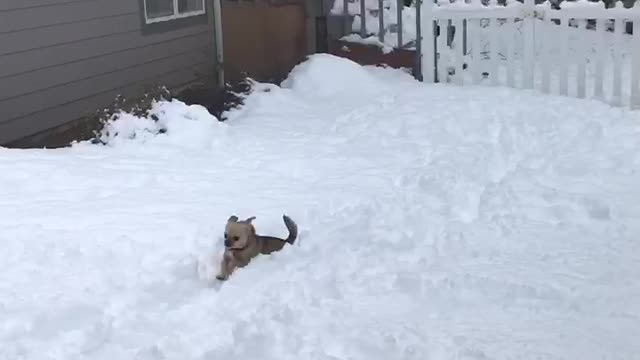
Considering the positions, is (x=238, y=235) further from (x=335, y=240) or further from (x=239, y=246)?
(x=335, y=240)

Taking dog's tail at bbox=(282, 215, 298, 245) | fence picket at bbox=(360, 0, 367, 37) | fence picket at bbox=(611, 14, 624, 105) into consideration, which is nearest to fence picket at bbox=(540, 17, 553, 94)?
fence picket at bbox=(611, 14, 624, 105)

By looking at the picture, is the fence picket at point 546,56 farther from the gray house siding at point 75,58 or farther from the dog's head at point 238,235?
the dog's head at point 238,235

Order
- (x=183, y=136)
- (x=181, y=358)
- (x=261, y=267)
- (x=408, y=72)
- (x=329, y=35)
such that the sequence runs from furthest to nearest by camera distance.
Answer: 1. (x=329, y=35)
2. (x=408, y=72)
3. (x=183, y=136)
4. (x=261, y=267)
5. (x=181, y=358)

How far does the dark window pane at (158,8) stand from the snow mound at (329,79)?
1717mm

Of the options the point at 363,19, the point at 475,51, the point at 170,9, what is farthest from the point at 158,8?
→ the point at 475,51

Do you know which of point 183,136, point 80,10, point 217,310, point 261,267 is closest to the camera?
point 217,310

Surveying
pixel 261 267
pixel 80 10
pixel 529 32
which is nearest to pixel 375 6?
pixel 529 32

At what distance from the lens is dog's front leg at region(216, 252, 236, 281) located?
4.56 meters

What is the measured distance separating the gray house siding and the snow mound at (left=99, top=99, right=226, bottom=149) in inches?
24.3

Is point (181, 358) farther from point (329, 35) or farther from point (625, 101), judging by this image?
point (329, 35)

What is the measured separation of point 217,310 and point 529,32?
671cm

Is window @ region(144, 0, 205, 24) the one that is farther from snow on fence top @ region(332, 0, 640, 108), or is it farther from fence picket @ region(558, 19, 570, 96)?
fence picket @ region(558, 19, 570, 96)

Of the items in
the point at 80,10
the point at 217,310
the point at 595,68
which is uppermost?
the point at 80,10

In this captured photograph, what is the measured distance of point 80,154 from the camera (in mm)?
6848
